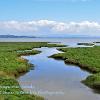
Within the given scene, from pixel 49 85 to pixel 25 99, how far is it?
8.56 meters

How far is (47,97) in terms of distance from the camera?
25.1m

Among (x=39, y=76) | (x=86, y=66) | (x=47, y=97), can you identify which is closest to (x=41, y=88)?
(x=47, y=97)

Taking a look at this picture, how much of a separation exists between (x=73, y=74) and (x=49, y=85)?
9243 millimetres

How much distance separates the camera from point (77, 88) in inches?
1156

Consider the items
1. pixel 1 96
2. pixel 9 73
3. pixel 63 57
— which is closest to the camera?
pixel 1 96

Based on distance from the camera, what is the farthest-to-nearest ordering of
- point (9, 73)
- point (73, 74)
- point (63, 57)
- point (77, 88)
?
point (63, 57) → point (73, 74) → point (9, 73) → point (77, 88)

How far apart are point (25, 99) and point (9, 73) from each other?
1382 cm

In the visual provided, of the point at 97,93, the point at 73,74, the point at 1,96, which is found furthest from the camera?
the point at 73,74

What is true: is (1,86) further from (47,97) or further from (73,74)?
(73,74)

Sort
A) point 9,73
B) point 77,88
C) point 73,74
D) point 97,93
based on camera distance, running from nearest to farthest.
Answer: point 97,93 < point 77,88 < point 9,73 < point 73,74

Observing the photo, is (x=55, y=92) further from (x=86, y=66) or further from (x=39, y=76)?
(x=86, y=66)

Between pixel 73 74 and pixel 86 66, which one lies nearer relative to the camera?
pixel 73 74

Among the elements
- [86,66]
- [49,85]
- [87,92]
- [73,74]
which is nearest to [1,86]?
[49,85]

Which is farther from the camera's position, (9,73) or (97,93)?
(9,73)
